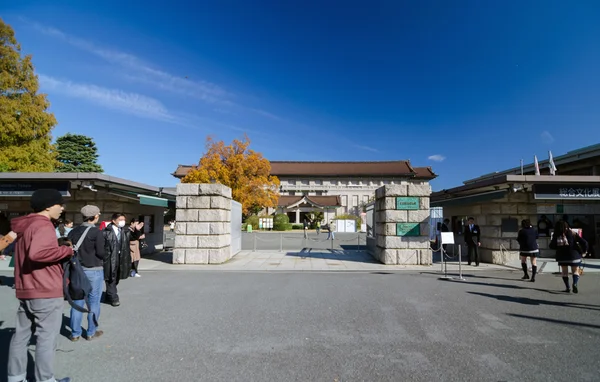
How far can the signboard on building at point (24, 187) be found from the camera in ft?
39.5

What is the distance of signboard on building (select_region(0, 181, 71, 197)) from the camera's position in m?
12.0

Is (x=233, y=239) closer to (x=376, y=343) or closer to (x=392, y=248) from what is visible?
(x=392, y=248)

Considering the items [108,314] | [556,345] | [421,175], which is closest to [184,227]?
[108,314]

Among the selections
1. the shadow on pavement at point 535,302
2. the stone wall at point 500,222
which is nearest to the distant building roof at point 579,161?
the stone wall at point 500,222

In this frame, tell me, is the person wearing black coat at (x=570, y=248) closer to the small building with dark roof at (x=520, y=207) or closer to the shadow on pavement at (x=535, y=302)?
the shadow on pavement at (x=535, y=302)

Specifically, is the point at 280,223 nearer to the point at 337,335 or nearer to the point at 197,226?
the point at 197,226

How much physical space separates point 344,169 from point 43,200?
64129 mm

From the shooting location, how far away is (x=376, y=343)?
4.54 meters

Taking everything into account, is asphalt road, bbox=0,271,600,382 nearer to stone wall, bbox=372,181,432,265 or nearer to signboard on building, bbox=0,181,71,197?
stone wall, bbox=372,181,432,265

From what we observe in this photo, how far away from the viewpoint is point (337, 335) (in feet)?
15.9

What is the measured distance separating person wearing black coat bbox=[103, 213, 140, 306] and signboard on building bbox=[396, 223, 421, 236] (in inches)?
370

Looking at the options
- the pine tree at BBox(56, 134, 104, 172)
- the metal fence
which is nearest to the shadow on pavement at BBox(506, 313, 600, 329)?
the metal fence

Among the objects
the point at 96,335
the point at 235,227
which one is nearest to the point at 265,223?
the point at 235,227

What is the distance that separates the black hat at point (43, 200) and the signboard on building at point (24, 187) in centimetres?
1064
